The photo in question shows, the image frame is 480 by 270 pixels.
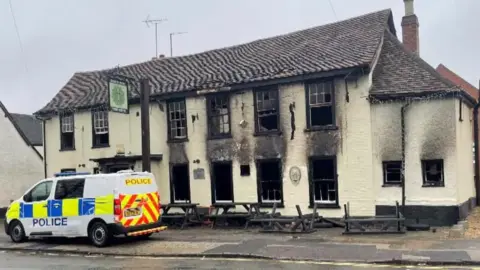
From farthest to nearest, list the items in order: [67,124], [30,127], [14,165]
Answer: [30,127], [14,165], [67,124]

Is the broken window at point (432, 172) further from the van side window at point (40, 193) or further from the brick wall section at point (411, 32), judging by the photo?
the van side window at point (40, 193)

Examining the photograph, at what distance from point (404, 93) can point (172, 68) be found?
11257 mm

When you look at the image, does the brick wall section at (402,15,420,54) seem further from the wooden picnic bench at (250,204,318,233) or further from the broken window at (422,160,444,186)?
the wooden picnic bench at (250,204,318,233)

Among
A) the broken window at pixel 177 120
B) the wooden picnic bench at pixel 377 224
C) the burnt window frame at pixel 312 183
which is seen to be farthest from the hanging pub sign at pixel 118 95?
the wooden picnic bench at pixel 377 224

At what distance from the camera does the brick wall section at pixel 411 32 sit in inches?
834

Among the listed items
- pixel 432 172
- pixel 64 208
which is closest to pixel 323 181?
pixel 432 172

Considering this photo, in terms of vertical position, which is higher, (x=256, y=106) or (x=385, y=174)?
(x=256, y=106)

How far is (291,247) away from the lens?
12.6 metres

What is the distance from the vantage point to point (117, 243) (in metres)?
14.6

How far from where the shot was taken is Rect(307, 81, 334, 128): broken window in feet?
56.4

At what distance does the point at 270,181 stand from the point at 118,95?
258 inches

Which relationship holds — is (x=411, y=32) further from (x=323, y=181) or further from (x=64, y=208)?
(x=64, y=208)

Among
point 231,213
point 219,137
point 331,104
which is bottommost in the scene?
point 231,213

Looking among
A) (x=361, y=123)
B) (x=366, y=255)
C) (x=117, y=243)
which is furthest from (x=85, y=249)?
(x=361, y=123)
